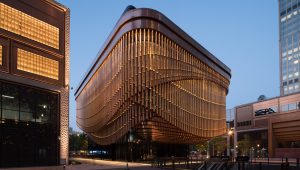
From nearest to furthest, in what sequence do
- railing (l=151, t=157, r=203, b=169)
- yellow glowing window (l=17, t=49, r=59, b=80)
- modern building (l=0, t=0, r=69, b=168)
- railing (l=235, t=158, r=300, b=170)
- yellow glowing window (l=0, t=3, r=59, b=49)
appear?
railing (l=235, t=158, r=300, b=170) < railing (l=151, t=157, r=203, b=169) < modern building (l=0, t=0, r=69, b=168) < yellow glowing window (l=0, t=3, r=59, b=49) < yellow glowing window (l=17, t=49, r=59, b=80)

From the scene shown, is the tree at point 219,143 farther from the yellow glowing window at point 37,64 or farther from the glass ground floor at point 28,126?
the yellow glowing window at point 37,64

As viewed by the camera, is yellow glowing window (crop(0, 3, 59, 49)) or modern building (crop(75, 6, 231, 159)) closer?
yellow glowing window (crop(0, 3, 59, 49))

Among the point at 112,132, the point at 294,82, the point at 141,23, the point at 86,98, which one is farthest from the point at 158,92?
the point at 294,82

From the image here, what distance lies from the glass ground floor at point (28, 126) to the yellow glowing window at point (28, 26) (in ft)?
22.9

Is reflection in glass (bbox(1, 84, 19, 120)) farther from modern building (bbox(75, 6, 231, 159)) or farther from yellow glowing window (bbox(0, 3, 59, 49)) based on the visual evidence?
modern building (bbox(75, 6, 231, 159))

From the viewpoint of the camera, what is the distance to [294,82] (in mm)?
195875

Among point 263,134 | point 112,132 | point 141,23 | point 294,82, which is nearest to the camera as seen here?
point 141,23

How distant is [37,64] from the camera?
53031mm

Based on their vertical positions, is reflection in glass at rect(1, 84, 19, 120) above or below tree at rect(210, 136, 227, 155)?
above

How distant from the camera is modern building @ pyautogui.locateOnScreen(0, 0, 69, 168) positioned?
47.7 m

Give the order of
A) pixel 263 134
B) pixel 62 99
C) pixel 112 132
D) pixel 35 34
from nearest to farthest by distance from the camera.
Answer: pixel 35 34 → pixel 62 99 → pixel 112 132 → pixel 263 134

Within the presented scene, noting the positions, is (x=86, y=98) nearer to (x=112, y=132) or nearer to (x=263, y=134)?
(x=112, y=132)

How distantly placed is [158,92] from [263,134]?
140 feet

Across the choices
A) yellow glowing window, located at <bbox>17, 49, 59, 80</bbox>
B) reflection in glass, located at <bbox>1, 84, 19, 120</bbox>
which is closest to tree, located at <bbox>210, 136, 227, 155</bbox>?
yellow glowing window, located at <bbox>17, 49, 59, 80</bbox>
